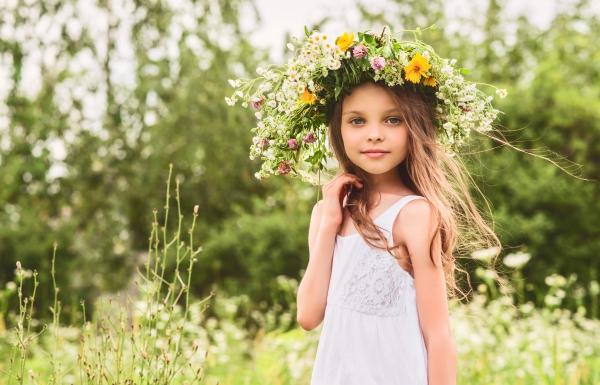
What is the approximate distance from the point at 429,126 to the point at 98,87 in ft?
27.3

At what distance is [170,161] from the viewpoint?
1063 cm

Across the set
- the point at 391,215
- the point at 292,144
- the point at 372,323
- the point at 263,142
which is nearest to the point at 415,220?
the point at 391,215

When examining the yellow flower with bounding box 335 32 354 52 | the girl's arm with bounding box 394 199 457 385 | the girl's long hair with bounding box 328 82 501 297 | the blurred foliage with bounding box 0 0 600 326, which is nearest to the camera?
the girl's arm with bounding box 394 199 457 385

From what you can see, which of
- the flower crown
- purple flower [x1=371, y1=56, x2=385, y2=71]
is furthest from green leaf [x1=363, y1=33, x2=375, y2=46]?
purple flower [x1=371, y1=56, x2=385, y2=71]

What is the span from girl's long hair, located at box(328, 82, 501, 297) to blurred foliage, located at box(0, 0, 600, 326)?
6.33 meters

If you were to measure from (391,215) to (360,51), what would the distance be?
527 mm

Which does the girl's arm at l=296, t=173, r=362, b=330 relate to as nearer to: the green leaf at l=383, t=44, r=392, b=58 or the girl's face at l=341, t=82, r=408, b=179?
the girl's face at l=341, t=82, r=408, b=179

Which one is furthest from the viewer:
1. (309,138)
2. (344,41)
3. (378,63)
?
(309,138)

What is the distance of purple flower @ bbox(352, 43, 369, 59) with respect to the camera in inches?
102

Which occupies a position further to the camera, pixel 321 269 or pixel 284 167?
pixel 284 167

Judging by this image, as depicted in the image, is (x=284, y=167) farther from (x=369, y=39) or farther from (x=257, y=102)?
(x=369, y=39)

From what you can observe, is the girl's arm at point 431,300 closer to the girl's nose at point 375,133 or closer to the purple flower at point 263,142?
the girl's nose at point 375,133

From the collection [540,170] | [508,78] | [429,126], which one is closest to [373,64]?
[429,126]

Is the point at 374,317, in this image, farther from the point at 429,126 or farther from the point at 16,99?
the point at 16,99
